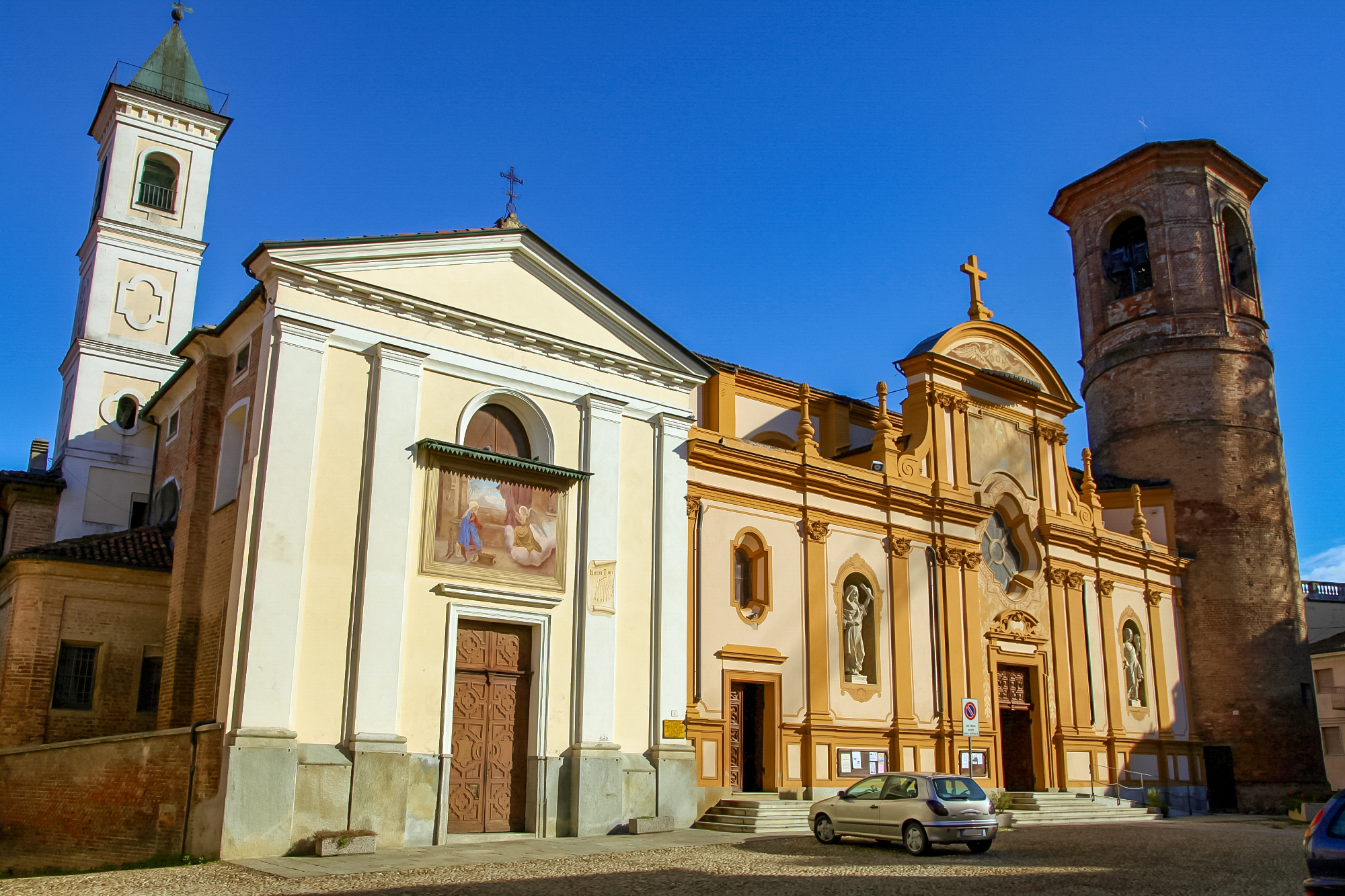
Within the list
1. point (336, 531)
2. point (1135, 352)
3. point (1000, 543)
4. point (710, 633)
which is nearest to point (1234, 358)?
point (1135, 352)

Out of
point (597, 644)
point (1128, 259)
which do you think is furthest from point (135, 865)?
point (1128, 259)

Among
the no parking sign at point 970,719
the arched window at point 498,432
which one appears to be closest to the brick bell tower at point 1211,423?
the no parking sign at point 970,719

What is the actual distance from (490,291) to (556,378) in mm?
1842

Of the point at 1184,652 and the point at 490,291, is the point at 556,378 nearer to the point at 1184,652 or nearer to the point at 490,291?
the point at 490,291

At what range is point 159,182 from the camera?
97.3 feet

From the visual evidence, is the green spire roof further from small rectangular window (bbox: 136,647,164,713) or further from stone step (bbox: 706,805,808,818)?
stone step (bbox: 706,805,808,818)

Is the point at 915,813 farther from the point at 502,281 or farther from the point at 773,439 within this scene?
the point at 773,439

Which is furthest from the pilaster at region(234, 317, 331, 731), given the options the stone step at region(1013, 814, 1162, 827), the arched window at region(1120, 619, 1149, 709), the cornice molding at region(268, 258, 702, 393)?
the arched window at region(1120, 619, 1149, 709)

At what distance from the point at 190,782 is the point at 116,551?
6.19m

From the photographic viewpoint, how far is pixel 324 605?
15.5 m

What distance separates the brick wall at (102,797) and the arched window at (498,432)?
5954 mm

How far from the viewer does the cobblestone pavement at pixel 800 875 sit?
37.1 feet

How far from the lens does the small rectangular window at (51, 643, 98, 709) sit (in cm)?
1816

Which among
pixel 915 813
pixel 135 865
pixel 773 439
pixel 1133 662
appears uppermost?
pixel 773 439
